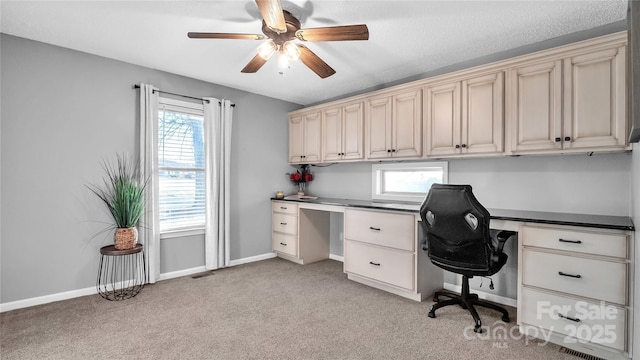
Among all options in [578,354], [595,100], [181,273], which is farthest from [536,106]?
[181,273]

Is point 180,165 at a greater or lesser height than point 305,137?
lesser

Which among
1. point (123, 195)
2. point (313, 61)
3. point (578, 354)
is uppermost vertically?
point (313, 61)

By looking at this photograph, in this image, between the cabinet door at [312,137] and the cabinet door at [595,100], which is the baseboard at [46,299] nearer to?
the cabinet door at [312,137]

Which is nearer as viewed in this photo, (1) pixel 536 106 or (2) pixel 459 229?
(2) pixel 459 229

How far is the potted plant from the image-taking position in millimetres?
3018

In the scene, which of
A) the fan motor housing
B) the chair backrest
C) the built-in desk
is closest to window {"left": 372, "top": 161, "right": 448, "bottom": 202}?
the built-in desk

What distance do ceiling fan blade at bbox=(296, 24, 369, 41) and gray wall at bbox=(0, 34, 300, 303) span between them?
2293 mm

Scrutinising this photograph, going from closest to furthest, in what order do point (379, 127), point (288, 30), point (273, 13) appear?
point (273, 13) < point (288, 30) < point (379, 127)

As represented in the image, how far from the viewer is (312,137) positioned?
4.50 m

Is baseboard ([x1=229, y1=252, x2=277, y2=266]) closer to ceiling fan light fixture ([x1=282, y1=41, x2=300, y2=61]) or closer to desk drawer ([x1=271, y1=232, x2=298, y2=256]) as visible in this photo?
desk drawer ([x1=271, y1=232, x2=298, y2=256])

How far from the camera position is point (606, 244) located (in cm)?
201

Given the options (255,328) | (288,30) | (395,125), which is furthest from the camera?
(395,125)

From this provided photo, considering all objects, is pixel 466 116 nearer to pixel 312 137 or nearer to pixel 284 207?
pixel 312 137

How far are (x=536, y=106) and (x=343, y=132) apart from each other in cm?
214
